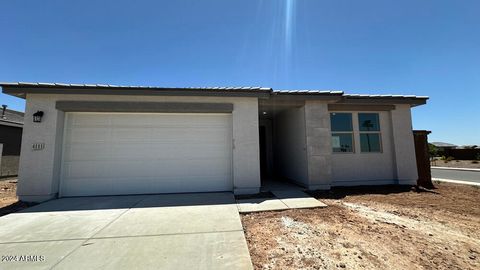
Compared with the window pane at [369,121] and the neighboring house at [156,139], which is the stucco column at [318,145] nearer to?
the neighboring house at [156,139]

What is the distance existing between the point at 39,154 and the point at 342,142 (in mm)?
10276

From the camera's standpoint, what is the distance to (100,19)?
6848 mm

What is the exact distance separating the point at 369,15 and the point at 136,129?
354 inches

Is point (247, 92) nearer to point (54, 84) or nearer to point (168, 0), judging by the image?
point (168, 0)

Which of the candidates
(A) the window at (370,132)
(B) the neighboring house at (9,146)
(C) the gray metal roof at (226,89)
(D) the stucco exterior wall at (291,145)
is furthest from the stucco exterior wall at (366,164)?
(B) the neighboring house at (9,146)

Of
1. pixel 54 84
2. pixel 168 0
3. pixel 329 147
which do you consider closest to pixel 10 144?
pixel 54 84

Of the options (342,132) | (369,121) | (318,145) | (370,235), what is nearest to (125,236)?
(370,235)

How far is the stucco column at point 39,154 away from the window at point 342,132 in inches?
375

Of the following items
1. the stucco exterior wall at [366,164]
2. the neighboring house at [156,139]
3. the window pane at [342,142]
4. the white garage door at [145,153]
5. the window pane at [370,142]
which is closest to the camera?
the neighboring house at [156,139]

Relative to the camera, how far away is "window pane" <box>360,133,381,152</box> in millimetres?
8344

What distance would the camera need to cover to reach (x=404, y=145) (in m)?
8.31

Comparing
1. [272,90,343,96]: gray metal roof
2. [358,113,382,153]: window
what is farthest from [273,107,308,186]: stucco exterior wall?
[358,113,382,153]: window

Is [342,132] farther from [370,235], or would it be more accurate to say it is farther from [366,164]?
[370,235]

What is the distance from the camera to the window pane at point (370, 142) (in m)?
8.34
